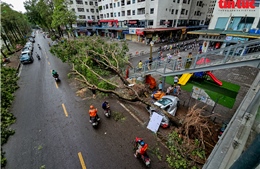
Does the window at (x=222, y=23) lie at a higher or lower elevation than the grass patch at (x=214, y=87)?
higher

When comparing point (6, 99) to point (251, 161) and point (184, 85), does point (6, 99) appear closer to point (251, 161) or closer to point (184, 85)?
point (251, 161)

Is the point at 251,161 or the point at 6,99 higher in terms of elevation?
the point at 251,161

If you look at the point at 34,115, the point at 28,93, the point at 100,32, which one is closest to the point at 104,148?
the point at 34,115

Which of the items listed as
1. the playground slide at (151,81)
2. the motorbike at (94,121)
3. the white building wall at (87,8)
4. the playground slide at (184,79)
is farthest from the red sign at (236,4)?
the white building wall at (87,8)

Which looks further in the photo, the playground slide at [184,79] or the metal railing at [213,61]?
the playground slide at [184,79]

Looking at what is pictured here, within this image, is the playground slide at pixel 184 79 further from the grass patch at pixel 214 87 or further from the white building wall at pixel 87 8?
the white building wall at pixel 87 8

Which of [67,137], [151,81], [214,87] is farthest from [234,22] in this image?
[67,137]

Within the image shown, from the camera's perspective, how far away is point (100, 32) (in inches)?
1870

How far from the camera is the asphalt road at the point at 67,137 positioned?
6.00m

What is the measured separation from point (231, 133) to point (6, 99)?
16.2 meters

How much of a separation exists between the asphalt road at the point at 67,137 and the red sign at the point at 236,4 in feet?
69.0

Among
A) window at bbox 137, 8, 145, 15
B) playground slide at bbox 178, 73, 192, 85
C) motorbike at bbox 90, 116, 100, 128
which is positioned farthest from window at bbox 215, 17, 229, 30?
motorbike at bbox 90, 116, 100, 128

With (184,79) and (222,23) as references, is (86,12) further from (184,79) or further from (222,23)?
(184,79)

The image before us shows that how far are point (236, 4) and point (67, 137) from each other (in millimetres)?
25235
